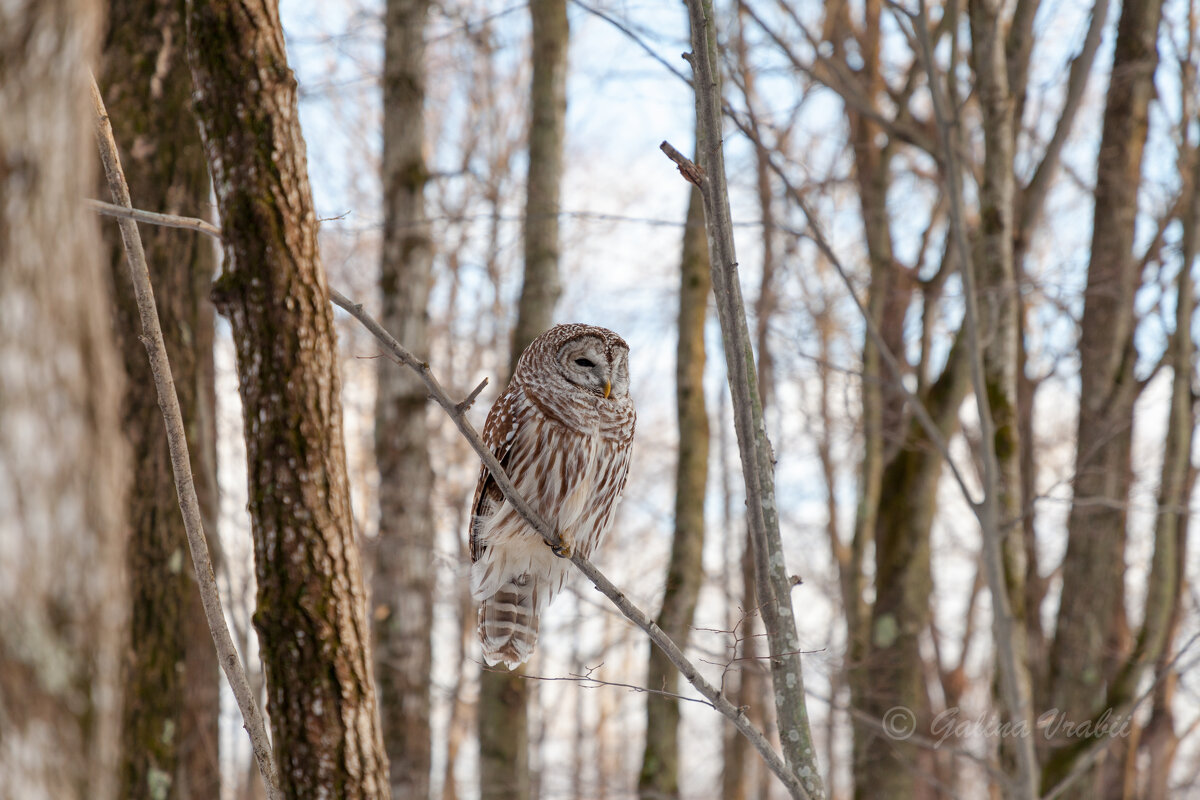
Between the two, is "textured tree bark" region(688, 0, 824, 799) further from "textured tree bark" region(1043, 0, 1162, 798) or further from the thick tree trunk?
"textured tree bark" region(1043, 0, 1162, 798)

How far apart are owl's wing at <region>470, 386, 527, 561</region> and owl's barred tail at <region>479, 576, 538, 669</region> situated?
0.72ft

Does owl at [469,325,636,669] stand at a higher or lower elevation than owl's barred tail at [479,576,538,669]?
higher

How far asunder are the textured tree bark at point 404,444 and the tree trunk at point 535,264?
448mm

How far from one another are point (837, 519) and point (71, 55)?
488 inches

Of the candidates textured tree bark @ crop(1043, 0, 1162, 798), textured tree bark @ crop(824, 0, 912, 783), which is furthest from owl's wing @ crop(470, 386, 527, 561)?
textured tree bark @ crop(1043, 0, 1162, 798)

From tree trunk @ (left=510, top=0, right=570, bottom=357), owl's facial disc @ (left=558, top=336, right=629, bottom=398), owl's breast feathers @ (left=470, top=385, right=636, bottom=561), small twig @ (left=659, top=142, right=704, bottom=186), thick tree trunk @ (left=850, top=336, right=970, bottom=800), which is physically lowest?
thick tree trunk @ (left=850, top=336, right=970, bottom=800)

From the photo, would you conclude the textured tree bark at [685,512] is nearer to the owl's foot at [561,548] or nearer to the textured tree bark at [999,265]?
the textured tree bark at [999,265]

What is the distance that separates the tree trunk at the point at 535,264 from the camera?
6914 mm

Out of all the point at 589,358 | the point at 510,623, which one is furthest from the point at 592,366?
the point at 510,623

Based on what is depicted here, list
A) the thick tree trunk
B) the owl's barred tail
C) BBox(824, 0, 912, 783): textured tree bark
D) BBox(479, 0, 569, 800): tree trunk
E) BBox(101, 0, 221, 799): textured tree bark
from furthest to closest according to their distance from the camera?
1. BBox(824, 0, 912, 783): textured tree bark
2. the thick tree trunk
3. BBox(479, 0, 569, 800): tree trunk
4. BBox(101, 0, 221, 799): textured tree bark
5. the owl's barred tail

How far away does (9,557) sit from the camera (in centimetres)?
90

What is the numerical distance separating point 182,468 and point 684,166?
140cm

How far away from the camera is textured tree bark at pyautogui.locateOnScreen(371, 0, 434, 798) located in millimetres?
6711

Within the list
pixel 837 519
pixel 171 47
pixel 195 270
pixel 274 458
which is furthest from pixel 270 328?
pixel 837 519
